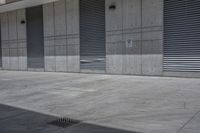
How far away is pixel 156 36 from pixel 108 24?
10.3ft

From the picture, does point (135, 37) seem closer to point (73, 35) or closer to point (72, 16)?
point (73, 35)

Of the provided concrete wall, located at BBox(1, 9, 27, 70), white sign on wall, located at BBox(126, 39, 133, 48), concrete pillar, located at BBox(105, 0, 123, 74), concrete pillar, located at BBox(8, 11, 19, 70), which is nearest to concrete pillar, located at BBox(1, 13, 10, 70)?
concrete wall, located at BBox(1, 9, 27, 70)

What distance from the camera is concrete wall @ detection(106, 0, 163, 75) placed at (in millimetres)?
12891

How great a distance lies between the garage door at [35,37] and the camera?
747 inches

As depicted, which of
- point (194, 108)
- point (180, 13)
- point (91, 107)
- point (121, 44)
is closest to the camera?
point (194, 108)

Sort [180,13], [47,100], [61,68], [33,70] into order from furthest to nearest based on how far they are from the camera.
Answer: [33,70] < [61,68] < [180,13] < [47,100]

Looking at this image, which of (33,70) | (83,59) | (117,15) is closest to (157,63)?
(117,15)

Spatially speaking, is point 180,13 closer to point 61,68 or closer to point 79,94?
point 79,94

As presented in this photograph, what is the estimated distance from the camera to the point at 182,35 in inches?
483

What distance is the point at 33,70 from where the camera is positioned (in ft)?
65.4

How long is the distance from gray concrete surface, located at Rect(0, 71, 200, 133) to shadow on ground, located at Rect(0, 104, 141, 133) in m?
0.28

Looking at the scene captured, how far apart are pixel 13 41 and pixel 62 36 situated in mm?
6185

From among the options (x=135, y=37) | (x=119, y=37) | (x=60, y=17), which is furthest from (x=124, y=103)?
(x=60, y=17)

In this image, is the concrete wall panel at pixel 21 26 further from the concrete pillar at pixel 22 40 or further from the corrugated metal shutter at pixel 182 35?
the corrugated metal shutter at pixel 182 35
